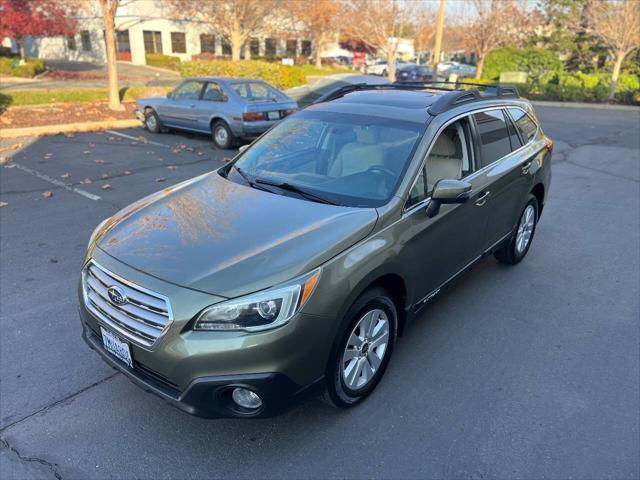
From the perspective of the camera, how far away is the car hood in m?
2.59

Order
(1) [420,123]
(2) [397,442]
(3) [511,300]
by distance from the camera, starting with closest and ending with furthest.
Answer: (2) [397,442] → (1) [420,123] → (3) [511,300]

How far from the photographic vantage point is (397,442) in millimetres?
2881

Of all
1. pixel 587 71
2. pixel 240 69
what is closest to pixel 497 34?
pixel 587 71

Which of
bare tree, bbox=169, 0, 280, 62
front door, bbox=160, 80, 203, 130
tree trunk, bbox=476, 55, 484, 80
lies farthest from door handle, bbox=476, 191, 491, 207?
tree trunk, bbox=476, 55, 484, 80

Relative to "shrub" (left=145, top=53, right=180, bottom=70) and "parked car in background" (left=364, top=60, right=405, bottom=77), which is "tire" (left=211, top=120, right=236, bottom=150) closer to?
"parked car in background" (left=364, top=60, right=405, bottom=77)

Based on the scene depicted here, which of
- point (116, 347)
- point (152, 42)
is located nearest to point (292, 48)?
point (152, 42)

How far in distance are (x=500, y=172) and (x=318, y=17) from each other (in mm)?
41158

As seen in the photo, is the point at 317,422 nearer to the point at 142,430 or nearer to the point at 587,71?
the point at 142,430

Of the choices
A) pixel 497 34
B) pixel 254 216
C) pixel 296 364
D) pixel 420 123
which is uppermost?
pixel 497 34

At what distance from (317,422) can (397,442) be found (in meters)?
0.49

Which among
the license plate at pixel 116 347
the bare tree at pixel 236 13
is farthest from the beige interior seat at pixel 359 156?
the bare tree at pixel 236 13

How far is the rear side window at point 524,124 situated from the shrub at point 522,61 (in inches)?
1162

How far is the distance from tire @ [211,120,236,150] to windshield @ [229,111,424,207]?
700 centimetres

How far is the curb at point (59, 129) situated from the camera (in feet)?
37.7
